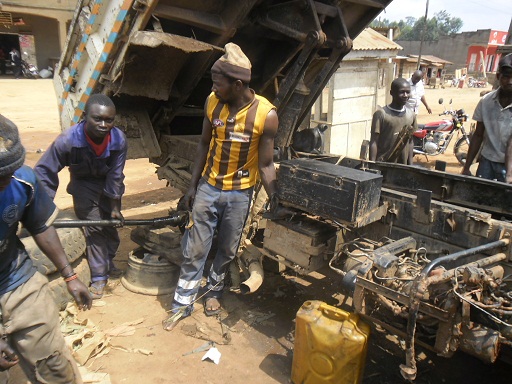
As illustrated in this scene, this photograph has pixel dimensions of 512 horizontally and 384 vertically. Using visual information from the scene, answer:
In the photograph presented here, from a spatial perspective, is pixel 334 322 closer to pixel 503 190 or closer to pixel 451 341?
pixel 451 341

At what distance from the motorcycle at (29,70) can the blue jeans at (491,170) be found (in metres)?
22.0

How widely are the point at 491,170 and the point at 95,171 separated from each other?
359 cm

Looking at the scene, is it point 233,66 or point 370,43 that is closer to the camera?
point 233,66

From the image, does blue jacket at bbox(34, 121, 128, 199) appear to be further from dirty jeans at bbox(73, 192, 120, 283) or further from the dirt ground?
the dirt ground

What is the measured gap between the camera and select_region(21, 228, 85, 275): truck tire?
11.2ft

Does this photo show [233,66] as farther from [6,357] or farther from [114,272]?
[114,272]

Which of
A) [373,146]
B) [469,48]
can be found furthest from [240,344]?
[469,48]

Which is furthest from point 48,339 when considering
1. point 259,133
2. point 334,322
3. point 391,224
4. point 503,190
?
point 503,190

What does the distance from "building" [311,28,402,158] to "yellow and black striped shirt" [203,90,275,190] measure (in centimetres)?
595

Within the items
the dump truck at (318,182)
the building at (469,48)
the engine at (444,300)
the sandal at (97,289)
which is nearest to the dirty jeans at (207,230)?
the dump truck at (318,182)

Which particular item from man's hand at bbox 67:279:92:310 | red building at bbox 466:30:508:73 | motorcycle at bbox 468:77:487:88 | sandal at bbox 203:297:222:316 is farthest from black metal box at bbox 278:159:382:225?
red building at bbox 466:30:508:73

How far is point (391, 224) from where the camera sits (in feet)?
10.4

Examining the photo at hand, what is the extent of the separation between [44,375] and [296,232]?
5.72 feet

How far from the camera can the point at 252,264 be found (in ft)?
11.9
